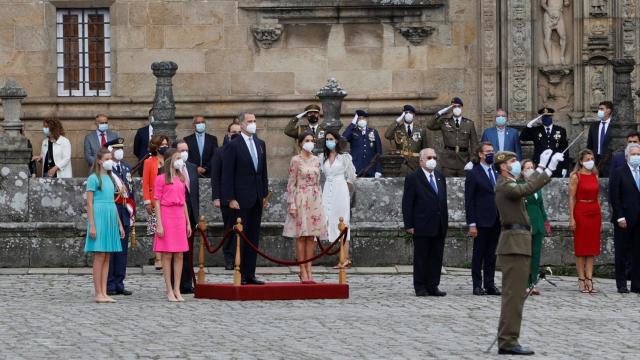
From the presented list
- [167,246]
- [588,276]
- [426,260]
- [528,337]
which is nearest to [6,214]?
[167,246]

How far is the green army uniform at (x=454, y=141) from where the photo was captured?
30.1 meters

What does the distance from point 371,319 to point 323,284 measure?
2396 millimetres

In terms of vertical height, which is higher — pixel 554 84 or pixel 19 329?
pixel 554 84

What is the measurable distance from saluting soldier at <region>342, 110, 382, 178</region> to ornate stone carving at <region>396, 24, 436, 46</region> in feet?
11.1

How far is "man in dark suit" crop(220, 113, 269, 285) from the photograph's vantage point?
23.6 metres

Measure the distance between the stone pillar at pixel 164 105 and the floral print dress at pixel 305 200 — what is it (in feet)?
12.6

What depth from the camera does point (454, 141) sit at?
30250 millimetres

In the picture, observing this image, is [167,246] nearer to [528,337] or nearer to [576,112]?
[528,337]

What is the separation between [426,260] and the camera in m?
23.6

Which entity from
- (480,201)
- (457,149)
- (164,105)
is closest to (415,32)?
(457,149)

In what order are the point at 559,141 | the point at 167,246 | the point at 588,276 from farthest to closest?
the point at 559,141, the point at 588,276, the point at 167,246

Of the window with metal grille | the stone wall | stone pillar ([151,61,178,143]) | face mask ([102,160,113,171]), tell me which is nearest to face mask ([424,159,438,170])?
the stone wall

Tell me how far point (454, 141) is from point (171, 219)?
844cm

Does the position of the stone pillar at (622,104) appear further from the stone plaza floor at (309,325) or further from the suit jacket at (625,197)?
the stone plaza floor at (309,325)
